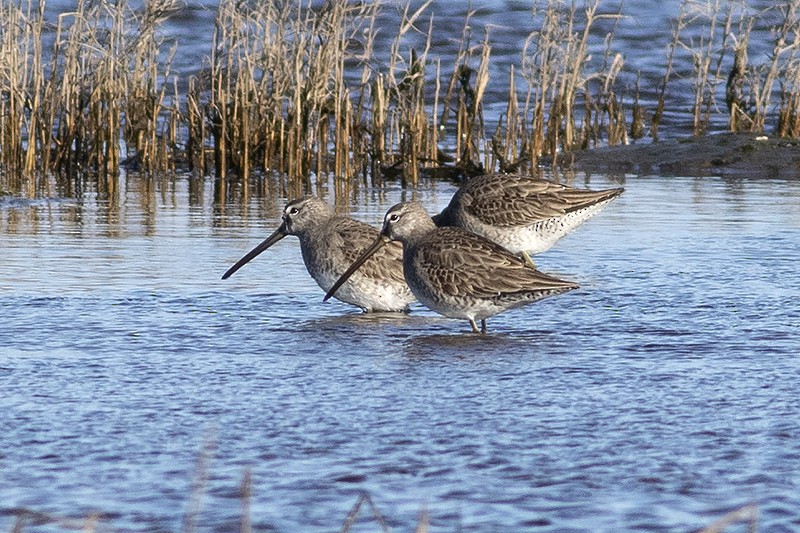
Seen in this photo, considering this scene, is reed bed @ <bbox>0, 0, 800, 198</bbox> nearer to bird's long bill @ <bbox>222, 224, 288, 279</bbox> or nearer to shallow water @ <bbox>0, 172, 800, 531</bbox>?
shallow water @ <bbox>0, 172, 800, 531</bbox>

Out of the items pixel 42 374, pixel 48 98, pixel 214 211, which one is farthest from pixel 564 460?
pixel 48 98

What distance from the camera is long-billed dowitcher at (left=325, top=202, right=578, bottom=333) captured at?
711 cm

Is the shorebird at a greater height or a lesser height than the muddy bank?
lesser

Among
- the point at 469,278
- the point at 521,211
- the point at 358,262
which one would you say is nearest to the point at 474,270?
the point at 469,278

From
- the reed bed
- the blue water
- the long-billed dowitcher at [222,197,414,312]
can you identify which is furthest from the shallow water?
the reed bed

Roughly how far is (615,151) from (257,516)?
12.9 metres

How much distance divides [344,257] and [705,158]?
910 cm

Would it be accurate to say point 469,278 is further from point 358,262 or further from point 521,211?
point 521,211

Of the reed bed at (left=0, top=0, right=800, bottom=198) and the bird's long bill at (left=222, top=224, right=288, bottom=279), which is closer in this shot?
the bird's long bill at (left=222, top=224, right=288, bottom=279)

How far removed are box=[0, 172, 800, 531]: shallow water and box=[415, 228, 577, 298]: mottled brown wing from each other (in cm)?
24

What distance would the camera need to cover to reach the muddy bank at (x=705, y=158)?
52.2 ft

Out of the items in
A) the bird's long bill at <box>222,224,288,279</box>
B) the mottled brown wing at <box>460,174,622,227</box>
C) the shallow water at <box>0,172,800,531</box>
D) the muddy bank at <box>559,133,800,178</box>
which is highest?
the muddy bank at <box>559,133,800,178</box>

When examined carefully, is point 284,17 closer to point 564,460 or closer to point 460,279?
point 460,279

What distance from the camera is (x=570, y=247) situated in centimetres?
1048
